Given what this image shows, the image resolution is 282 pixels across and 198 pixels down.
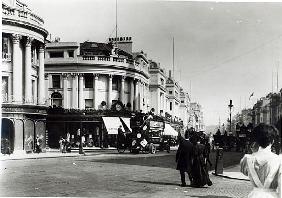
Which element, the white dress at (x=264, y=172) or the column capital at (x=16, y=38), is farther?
the column capital at (x=16, y=38)

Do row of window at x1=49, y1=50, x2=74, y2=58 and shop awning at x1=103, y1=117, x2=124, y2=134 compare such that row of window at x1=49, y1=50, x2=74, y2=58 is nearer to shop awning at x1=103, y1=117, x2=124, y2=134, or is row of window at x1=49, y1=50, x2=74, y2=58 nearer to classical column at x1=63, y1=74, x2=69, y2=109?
classical column at x1=63, y1=74, x2=69, y2=109

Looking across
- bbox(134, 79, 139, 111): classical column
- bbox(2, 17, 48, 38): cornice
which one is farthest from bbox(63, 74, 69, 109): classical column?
bbox(2, 17, 48, 38): cornice

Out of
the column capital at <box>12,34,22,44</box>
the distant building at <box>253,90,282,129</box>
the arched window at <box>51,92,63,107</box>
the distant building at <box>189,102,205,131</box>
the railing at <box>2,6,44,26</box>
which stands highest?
the railing at <box>2,6,44,26</box>

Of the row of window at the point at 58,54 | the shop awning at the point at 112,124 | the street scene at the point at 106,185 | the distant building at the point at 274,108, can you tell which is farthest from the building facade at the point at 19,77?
the distant building at the point at 274,108

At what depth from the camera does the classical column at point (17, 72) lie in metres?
29.9

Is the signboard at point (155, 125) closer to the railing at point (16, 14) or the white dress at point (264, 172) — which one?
the railing at point (16, 14)

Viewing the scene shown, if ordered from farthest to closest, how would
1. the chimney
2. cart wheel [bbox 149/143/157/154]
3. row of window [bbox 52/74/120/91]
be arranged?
the chimney
row of window [bbox 52/74/120/91]
cart wheel [bbox 149/143/157/154]

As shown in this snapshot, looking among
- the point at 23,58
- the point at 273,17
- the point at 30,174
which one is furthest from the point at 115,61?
the point at 273,17

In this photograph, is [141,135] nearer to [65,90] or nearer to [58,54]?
[65,90]

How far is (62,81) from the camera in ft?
163

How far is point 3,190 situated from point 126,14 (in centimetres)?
588

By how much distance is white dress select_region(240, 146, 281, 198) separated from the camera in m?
5.26

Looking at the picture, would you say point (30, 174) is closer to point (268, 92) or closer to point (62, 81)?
point (268, 92)

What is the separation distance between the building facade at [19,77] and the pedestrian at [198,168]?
1706 cm
